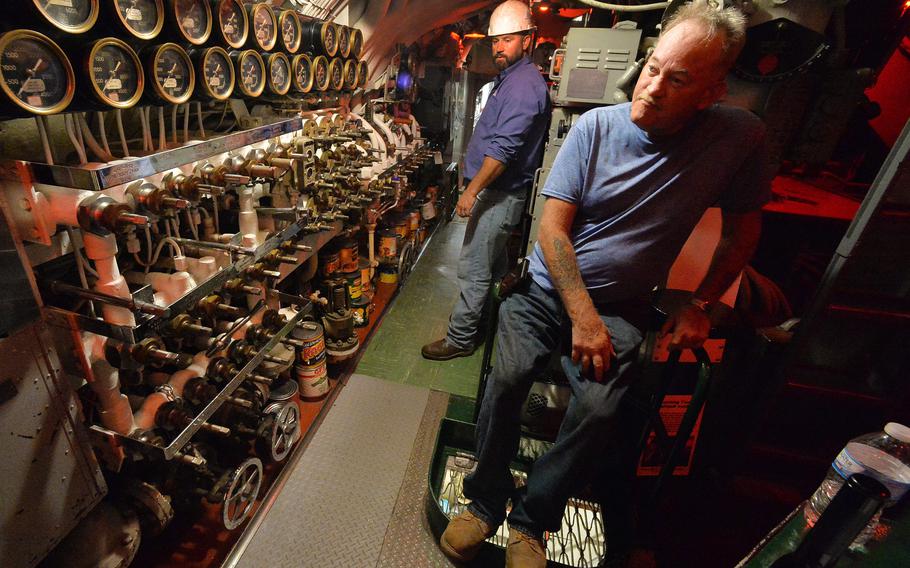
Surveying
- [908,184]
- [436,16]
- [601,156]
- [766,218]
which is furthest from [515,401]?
[436,16]

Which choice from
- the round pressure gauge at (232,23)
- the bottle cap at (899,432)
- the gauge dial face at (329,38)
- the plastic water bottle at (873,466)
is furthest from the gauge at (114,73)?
the bottle cap at (899,432)

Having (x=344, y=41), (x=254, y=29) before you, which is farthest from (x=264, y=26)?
(x=344, y=41)

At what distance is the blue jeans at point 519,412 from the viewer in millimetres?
1560

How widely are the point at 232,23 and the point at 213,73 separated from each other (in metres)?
0.26

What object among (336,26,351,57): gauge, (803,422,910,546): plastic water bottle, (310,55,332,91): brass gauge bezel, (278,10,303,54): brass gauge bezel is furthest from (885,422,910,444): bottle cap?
(336,26,351,57): gauge

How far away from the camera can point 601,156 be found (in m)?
1.58

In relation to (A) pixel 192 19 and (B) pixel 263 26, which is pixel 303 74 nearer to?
(B) pixel 263 26

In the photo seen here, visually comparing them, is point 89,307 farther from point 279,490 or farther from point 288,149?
point 279,490

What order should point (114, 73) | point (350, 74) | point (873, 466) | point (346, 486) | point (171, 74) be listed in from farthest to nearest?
point (350, 74)
point (346, 486)
point (171, 74)
point (114, 73)
point (873, 466)

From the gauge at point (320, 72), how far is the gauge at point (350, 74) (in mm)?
258

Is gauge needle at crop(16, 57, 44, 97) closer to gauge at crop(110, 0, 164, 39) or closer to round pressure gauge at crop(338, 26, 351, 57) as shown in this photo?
gauge at crop(110, 0, 164, 39)

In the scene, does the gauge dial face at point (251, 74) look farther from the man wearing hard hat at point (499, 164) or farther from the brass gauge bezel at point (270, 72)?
the man wearing hard hat at point (499, 164)

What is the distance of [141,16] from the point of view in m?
1.37

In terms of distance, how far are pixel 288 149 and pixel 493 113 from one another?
5.09ft
